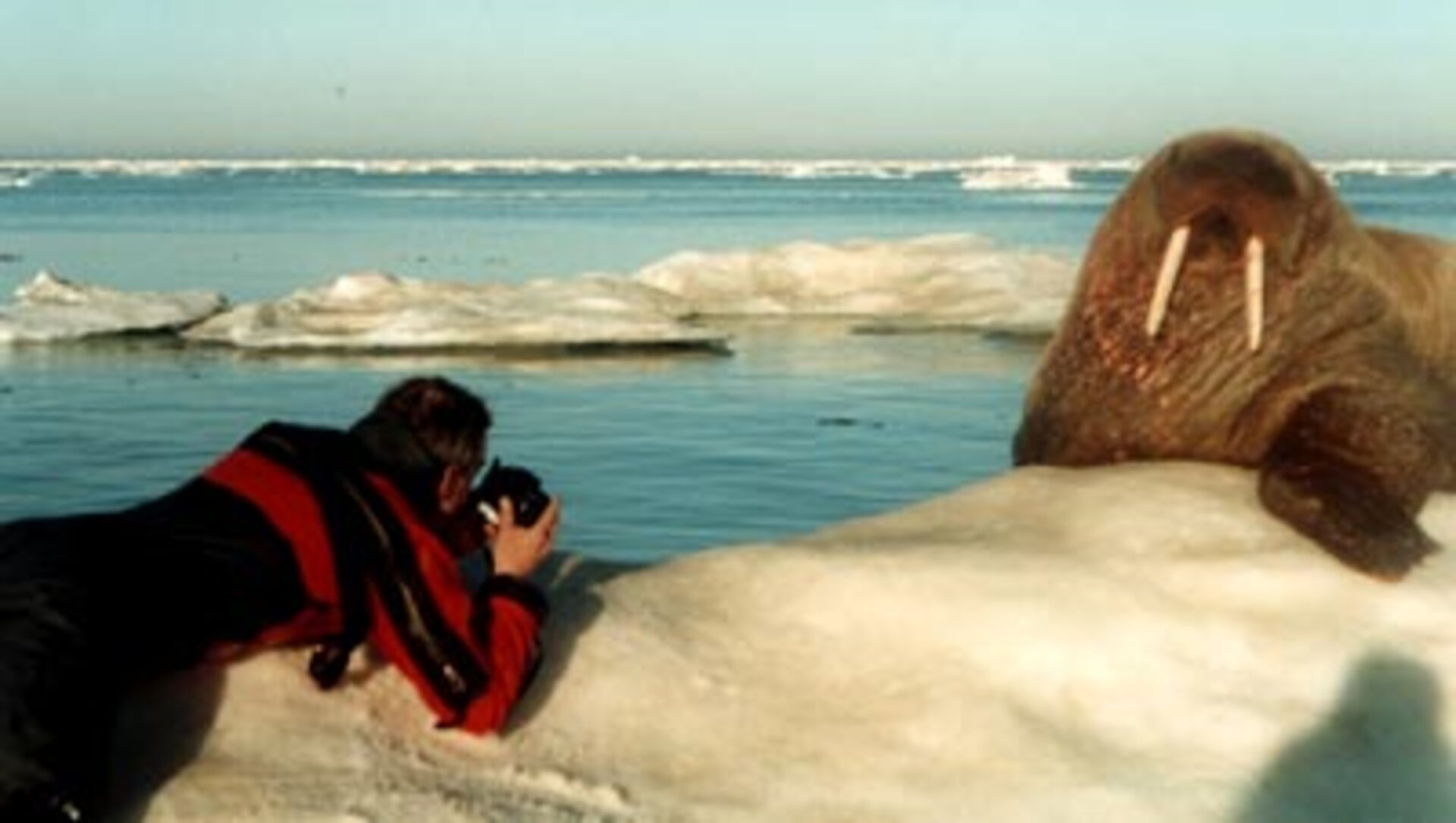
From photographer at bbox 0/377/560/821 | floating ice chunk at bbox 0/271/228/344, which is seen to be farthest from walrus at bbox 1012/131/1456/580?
floating ice chunk at bbox 0/271/228/344

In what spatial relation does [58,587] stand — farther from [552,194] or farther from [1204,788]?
[552,194]

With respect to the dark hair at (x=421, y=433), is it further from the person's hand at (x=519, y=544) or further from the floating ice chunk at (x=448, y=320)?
the floating ice chunk at (x=448, y=320)

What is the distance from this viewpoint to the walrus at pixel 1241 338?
18.6ft

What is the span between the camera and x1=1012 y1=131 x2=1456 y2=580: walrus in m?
5.66

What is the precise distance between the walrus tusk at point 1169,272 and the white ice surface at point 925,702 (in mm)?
1362

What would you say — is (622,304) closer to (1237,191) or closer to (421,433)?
(1237,191)

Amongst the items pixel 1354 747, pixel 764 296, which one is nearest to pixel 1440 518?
pixel 1354 747

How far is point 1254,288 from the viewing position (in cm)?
580

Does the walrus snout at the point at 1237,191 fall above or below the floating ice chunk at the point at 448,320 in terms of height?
above

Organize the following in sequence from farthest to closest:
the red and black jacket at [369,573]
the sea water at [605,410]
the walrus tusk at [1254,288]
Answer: the sea water at [605,410]
the walrus tusk at [1254,288]
the red and black jacket at [369,573]

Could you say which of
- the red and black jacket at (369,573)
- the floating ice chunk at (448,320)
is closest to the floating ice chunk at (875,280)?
the floating ice chunk at (448,320)

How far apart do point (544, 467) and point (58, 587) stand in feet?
26.6

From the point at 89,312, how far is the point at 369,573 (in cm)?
1695

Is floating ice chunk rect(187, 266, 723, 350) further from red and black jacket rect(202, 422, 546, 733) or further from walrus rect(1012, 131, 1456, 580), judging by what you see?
red and black jacket rect(202, 422, 546, 733)
